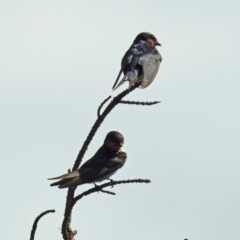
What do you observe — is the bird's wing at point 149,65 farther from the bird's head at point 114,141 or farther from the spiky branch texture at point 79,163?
the spiky branch texture at point 79,163

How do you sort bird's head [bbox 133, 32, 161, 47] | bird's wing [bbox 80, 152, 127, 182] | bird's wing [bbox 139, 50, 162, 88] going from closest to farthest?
bird's wing [bbox 80, 152, 127, 182] → bird's wing [bbox 139, 50, 162, 88] → bird's head [bbox 133, 32, 161, 47]

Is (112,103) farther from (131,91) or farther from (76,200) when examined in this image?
(76,200)

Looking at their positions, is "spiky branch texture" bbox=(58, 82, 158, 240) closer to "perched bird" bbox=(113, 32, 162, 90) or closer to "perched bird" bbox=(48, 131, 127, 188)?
"perched bird" bbox=(48, 131, 127, 188)

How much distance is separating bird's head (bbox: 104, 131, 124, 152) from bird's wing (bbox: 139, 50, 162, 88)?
2.83ft

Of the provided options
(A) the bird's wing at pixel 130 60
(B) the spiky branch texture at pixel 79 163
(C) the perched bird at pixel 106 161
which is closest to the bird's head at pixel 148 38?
(A) the bird's wing at pixel 130 60

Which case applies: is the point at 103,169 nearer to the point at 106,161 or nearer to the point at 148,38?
the point at 106,161

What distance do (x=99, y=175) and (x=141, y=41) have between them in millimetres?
5001

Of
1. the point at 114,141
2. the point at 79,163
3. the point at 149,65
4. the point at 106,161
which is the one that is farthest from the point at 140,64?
the point at 79,163

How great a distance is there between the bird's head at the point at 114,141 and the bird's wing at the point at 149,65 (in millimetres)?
862

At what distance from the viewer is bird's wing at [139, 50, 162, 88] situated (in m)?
8.86

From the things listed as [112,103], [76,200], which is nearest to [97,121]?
[112,103]

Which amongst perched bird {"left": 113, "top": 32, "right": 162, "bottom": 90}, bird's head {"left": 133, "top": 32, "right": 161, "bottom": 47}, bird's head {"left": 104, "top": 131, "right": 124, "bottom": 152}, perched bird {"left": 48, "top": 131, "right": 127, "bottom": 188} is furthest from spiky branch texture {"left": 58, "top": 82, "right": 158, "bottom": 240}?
bird's head {"left": 133, "top": 32, "right": 161, "bottom": 47}

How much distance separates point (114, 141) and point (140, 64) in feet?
4.10

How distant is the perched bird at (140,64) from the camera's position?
9.14 meters
